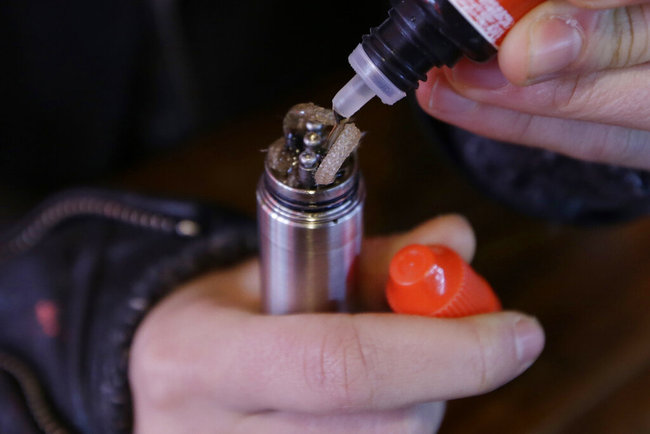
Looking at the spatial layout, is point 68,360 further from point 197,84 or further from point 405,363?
point 197,84

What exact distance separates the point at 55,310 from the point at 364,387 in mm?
210

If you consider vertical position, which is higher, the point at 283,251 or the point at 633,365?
the point at 283,251

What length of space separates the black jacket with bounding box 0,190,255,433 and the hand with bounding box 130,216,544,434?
31 mm

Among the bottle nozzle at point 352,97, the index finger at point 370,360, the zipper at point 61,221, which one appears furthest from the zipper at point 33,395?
the bottle nozzle at point 352,97

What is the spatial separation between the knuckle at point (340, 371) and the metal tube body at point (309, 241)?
0.07 ft

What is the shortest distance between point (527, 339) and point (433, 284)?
54mm

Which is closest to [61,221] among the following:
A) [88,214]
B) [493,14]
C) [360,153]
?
[88,214]

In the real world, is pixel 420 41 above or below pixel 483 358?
above

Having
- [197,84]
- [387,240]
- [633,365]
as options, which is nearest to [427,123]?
[387,240]

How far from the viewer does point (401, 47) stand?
0.22 meters

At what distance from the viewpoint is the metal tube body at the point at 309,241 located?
0.23m

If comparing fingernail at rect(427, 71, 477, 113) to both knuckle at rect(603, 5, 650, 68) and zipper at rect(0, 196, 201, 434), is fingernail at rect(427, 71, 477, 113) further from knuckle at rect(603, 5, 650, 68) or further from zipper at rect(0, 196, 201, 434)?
zipper at rect(0, 196, 201, 434)

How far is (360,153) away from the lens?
0.49 metres

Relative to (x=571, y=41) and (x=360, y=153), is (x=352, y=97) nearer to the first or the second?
(x=571, y=41)
